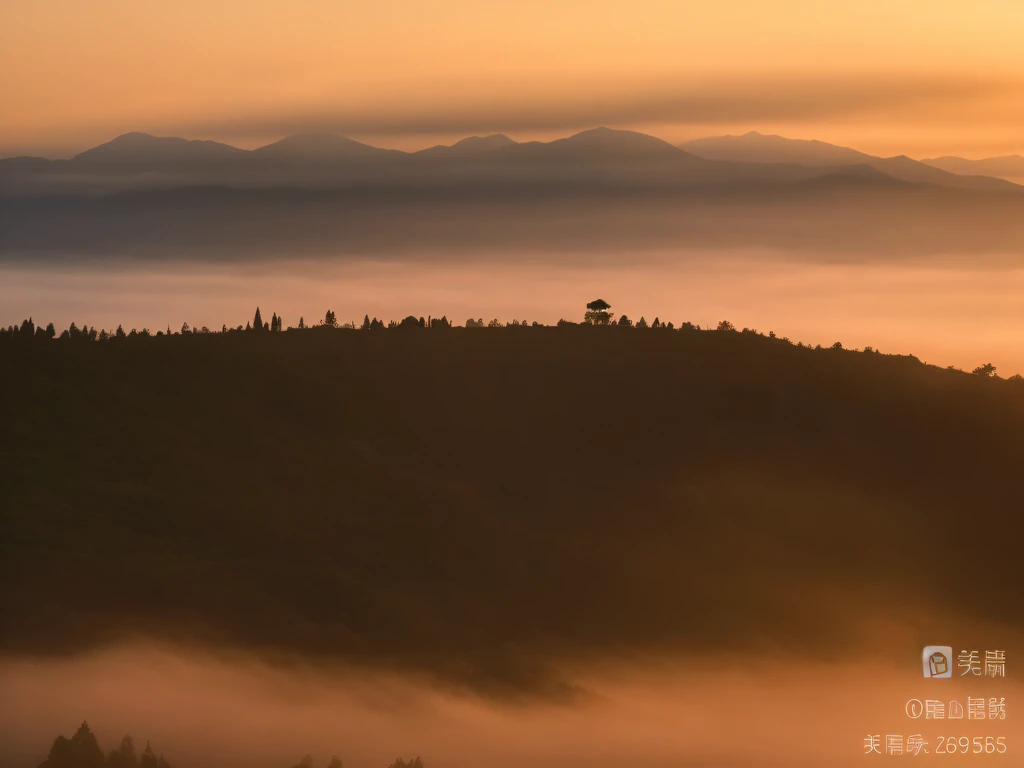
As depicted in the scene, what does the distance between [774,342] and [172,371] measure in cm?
4674

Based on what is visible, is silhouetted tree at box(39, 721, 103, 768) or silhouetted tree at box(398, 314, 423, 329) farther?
silhouetted tree at box(398, 314, 423, 329)

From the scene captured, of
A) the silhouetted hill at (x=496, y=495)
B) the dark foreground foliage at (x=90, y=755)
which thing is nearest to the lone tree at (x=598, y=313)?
the silhouetted hill at (x=496, y=495)

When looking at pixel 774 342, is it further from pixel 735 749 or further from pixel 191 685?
pixel 191 685

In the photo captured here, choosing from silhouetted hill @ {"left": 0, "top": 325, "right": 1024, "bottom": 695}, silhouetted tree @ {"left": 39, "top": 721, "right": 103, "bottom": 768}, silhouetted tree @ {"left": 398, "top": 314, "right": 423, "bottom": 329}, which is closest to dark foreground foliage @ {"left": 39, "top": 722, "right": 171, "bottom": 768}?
silhouetted tree @ {"left": 39, "top": 721, "right": 103, "bottom": 768}

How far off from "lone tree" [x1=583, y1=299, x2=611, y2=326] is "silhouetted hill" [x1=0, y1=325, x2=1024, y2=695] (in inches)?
441

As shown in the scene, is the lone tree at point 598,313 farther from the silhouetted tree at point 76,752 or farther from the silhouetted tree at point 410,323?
the silhouetted tree at point 76,752

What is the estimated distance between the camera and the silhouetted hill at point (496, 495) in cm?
6147

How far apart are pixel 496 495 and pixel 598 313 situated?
39.9 m

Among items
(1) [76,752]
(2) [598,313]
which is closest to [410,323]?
(2) [598,313]

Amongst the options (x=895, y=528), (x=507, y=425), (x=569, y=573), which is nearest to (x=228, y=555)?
(x=569, y=573)

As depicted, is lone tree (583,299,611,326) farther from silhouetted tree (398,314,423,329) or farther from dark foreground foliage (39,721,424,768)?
dark foreground foliage (39,721,424,768)

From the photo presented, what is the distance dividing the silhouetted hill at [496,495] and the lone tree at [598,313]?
11.2 m

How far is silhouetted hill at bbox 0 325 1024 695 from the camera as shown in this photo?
6147 cm

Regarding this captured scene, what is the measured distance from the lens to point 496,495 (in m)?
77.2
